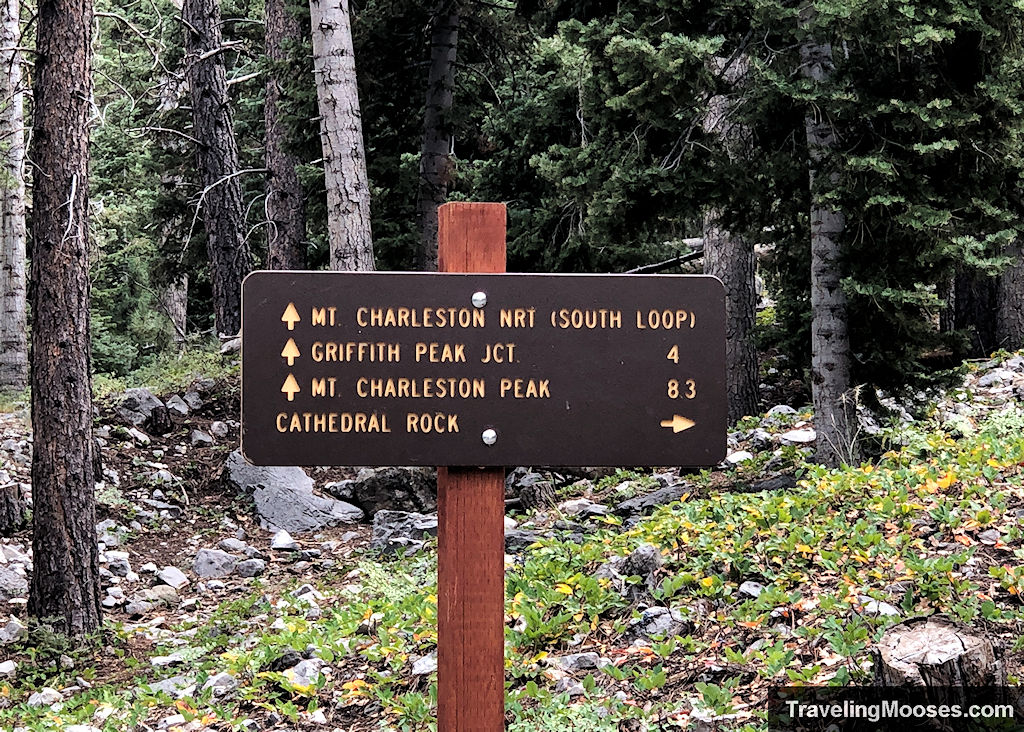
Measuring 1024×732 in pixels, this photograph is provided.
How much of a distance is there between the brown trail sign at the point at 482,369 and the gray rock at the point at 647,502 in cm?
609

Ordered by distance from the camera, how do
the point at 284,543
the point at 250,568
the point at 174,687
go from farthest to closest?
the point at 284,543, the point at 250,568, the point at 174,687

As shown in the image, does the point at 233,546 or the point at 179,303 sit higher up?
the point at 179,303

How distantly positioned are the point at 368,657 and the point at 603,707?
1663 millimetres

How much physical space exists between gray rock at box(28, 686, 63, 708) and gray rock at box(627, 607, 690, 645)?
3795 millimetres

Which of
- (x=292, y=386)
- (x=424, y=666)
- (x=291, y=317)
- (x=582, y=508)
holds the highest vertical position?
(x=291, y=317)

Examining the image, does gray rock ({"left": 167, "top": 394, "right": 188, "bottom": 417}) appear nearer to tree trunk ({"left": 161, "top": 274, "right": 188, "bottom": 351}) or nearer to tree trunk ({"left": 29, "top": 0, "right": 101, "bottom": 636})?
tree trunk ({"left": 29, "top": 0, "right": 101, "bottom": 636})

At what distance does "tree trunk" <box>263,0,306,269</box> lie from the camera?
15414 mm

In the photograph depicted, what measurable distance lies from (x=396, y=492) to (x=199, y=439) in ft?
11.1

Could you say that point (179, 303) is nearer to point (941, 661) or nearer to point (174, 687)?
point (174, 687)

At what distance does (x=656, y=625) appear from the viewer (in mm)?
5301

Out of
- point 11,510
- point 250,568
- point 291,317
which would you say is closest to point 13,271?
point 11,510

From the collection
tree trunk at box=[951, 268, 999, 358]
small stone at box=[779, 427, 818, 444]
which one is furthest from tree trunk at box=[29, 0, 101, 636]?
tree trunk at box=[951, 268, 999, 358]

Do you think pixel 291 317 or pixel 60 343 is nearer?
pixel 291 317

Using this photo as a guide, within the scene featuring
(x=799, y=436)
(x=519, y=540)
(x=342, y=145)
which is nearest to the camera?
(x=519, y=540)
